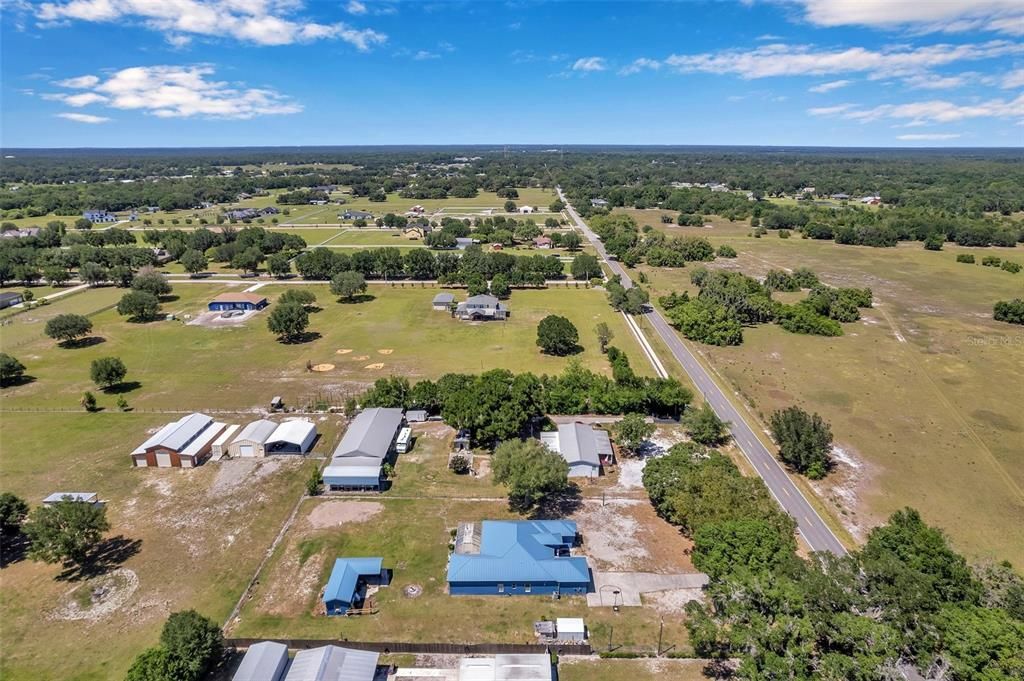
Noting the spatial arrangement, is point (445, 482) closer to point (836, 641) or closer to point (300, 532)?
point (300, 532)

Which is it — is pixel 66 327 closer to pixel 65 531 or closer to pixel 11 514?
pixel 11 514

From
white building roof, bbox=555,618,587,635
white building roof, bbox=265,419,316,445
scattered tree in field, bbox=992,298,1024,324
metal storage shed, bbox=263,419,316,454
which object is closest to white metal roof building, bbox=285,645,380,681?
white building roof, bbox=555,618,587,635

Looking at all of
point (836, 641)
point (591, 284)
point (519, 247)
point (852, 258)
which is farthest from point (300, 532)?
point (852, 258)

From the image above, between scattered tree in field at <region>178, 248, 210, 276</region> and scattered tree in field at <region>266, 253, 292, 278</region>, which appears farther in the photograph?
scattered tree in field at <region>178, 248, 210, 276</region>

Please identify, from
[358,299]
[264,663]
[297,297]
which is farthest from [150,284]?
[264,663]

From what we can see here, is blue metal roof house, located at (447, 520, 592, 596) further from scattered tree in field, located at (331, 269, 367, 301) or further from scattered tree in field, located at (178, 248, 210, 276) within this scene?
scattered tree in field, located at (178, 248, 210, 276)

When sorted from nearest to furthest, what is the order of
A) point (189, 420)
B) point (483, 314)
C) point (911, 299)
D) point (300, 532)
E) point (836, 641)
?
1. point (836, 641)
2. point (300, 532)
3. point (189, 420)
4. point (483, 314)
5. point (911, 299)

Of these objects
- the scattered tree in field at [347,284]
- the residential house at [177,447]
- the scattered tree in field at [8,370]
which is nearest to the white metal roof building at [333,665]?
the residential house at [177,447]
